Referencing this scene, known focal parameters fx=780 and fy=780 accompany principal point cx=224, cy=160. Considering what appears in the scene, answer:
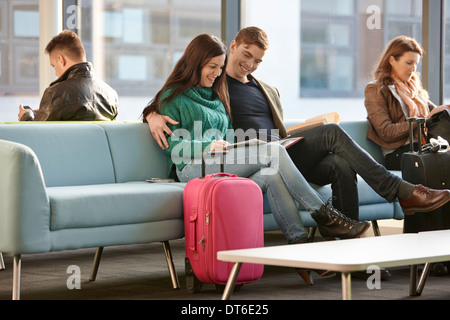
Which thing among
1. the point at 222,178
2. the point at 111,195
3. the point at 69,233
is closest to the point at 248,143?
the point at 222,178

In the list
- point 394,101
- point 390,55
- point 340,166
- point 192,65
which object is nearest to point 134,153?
point 192,65

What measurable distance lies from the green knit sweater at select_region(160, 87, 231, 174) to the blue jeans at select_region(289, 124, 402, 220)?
0.43 meters

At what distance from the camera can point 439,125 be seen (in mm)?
4281

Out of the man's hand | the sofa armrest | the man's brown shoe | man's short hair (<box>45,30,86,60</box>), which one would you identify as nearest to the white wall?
man's short hair (<box>45,30,86,60</box>)

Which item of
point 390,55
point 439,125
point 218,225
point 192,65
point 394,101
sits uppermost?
point 390,55

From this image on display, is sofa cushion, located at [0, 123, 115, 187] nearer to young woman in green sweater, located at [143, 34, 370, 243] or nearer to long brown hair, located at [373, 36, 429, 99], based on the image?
young woman in green sweater, located at [143, 34, 370, 243]

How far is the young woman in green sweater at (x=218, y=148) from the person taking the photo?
3334 mm

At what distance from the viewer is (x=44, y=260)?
4.36 metres

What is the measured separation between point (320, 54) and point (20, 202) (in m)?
4.31

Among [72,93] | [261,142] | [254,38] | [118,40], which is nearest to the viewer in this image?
[261,142]

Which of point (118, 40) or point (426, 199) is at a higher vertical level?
point (118, 40)

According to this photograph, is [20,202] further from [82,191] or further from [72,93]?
[72,93]

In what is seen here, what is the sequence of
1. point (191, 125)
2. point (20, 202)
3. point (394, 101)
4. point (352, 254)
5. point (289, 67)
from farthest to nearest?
point (289, 67), point (394, 101), point (191, 125), point (20, 202), point (352, 254)

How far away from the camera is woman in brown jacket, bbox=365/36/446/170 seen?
4.44 m
